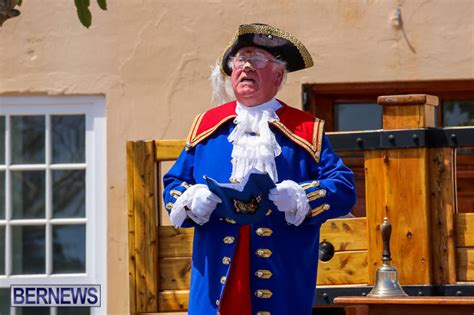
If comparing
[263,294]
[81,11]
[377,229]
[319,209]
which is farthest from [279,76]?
[377,229]

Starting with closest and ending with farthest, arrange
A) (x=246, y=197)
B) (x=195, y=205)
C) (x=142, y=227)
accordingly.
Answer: (x=246, y=197) → (x=195, y=205) → (x=142, y=227)

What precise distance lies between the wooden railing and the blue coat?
3.19 ft

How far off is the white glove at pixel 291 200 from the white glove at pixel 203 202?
226 mm

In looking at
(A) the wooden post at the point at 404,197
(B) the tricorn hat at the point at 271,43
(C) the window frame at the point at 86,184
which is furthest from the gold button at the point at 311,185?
(C) the window frame at the point at 86,184

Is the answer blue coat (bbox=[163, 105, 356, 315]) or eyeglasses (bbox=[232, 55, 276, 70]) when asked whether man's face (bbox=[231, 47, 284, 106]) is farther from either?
blue coat (bbox=[163, 105, 356, 315])

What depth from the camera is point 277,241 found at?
5.29 metres

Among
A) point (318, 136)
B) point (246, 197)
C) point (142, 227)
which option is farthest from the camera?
point (142, 227)

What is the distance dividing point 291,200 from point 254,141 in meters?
0.38

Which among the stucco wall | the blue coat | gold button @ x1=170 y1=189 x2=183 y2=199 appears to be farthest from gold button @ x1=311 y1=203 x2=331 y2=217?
the stucco wall

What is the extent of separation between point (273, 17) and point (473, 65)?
1.25 m

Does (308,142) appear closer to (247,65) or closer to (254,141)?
(254,141)

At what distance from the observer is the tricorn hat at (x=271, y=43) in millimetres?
5445

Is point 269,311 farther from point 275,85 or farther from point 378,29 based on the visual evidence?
point 378,29

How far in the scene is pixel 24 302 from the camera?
8297 mm
